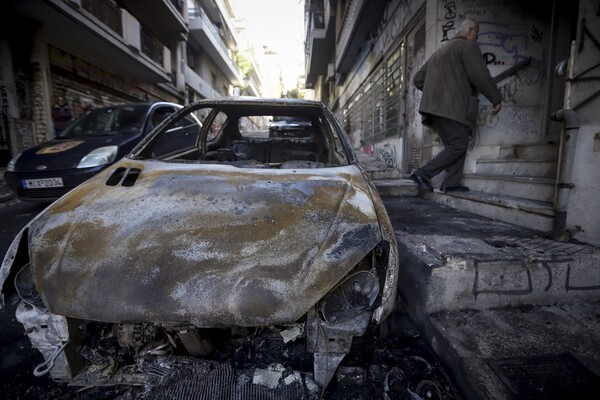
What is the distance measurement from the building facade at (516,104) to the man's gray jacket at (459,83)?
0.63 meters

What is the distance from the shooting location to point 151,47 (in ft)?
37.6

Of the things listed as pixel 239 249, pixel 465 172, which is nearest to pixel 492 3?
pixel 465 172

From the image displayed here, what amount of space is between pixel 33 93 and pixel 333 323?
1019 centimetres

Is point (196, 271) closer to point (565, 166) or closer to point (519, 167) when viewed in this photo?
point (565, 166)

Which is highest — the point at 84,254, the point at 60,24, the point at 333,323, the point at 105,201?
the point at 60,24

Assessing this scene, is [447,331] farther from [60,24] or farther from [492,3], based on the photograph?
[60,24]

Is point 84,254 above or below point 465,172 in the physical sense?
below

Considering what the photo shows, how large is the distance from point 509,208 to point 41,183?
5378 millimetres

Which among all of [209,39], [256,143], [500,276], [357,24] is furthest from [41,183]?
[209,39]

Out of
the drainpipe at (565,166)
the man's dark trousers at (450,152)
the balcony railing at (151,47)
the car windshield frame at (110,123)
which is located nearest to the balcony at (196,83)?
the balcony railing at (151,47)

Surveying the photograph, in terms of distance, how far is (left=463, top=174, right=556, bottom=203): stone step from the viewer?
2.50 m

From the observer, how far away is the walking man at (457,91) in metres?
3.20

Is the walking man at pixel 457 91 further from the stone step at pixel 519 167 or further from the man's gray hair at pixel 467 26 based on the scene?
the stone step at pixel 519 167

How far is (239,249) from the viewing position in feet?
4.05
